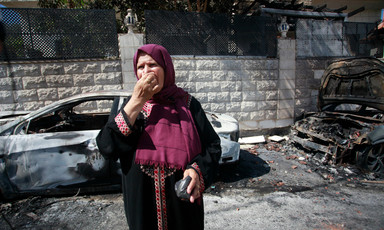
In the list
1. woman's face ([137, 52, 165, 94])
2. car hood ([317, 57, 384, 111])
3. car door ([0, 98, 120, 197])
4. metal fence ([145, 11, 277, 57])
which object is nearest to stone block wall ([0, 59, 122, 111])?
metal fence ([145, 11, 277, 57])

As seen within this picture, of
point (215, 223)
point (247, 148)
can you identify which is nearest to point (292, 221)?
point (215, 223)

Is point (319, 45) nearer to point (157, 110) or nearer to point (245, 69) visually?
point (245, 69)

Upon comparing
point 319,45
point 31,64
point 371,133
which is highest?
point 319,45

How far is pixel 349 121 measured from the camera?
4.69 meters

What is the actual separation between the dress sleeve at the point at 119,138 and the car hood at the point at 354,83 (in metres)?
4.84

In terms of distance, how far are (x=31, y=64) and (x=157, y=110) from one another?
5.58 metres

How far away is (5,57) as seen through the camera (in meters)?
5.23

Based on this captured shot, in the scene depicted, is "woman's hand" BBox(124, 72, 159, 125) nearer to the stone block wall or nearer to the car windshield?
the car windshield

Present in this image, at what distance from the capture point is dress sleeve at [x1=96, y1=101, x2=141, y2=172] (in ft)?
3.93

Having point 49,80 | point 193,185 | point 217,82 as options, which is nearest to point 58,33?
point 49,80

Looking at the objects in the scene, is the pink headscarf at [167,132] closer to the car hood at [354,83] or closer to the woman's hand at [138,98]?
the woman's hand at [138,98]

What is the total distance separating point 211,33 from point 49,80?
4.43 metres

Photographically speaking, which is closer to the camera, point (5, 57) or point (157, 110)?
point (157, 110)

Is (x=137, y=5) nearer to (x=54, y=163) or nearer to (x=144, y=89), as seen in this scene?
(x=54, y=163)
